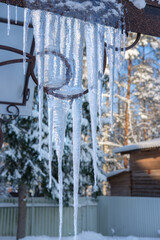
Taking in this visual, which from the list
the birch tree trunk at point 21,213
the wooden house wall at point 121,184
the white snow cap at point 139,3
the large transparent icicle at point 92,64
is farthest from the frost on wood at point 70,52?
the wooden house wall at point 121,184

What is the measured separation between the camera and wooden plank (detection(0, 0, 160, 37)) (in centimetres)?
170

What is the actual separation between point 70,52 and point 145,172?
1278 cm

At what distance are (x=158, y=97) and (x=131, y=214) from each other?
7956mm

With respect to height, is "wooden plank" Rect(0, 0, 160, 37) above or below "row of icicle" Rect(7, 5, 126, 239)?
above

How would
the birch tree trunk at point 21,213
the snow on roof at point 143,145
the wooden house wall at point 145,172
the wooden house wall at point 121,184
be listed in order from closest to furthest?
the birch tree trunk at point 21,213 → the snow on roof at point 143,145 → the wooden house wall at point 145,172 → the wooden house wall at point 121,184

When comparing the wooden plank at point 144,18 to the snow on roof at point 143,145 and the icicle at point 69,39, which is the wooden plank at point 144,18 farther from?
the snow on roof at point 143,145

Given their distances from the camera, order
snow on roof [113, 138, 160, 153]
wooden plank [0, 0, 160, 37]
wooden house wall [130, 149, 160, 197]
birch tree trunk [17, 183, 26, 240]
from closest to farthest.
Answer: wooden plank [0, 0, 160, 37]
birch tree trunk [17, 183, 26, 240]
snow on roof [113, 138, 160, 153]
wooden house wall [130, 149, 160, 197]

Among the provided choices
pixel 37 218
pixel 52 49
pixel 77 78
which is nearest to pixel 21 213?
pixel 37 218

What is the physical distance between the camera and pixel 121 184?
15117mm

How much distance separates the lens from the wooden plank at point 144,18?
5.58 feet

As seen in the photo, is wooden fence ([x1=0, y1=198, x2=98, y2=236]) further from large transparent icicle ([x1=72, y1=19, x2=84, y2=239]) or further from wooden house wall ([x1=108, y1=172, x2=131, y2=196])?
large transparent icicle ([x1=72, y1=19, x2=84, y2=239])

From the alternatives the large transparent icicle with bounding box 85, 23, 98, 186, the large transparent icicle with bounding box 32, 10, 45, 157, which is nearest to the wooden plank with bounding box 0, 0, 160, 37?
the large transparent icicle with bounding box 85, 23, 98, 186

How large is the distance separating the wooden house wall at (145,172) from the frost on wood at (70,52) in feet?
39.2

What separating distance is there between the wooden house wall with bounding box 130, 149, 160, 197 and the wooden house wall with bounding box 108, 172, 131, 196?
32 centimetres
